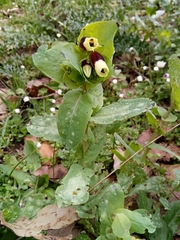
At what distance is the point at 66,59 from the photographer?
3.64 ft

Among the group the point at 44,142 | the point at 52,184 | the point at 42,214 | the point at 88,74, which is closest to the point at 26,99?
the point at 44,142

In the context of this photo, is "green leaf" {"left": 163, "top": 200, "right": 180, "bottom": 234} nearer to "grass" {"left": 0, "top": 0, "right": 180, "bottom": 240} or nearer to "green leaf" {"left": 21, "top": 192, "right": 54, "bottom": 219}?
"grass" {"left": 0, "top": 0, "right": 180, "bottom": 240}

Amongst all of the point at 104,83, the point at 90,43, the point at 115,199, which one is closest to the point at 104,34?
the point at 90,43

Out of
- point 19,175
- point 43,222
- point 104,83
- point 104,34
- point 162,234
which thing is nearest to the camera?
point 104,34

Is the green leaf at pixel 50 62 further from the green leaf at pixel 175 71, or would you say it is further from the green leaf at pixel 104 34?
the green leaf at pixel 175 71

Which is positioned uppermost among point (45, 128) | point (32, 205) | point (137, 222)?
point (45, 128)

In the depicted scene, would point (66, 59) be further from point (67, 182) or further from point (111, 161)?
point (111, 161)

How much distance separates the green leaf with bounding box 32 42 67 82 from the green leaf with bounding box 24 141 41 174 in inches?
25.9

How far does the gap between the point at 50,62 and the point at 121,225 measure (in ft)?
1.70

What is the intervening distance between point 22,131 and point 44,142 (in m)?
0.14

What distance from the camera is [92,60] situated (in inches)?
42.2

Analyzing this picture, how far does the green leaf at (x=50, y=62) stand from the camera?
1.15 m

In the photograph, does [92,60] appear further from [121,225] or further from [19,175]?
[19,175]

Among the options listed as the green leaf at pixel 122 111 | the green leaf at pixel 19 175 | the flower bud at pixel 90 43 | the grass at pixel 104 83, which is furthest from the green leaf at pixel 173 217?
the flower bud at pixel 90 43
